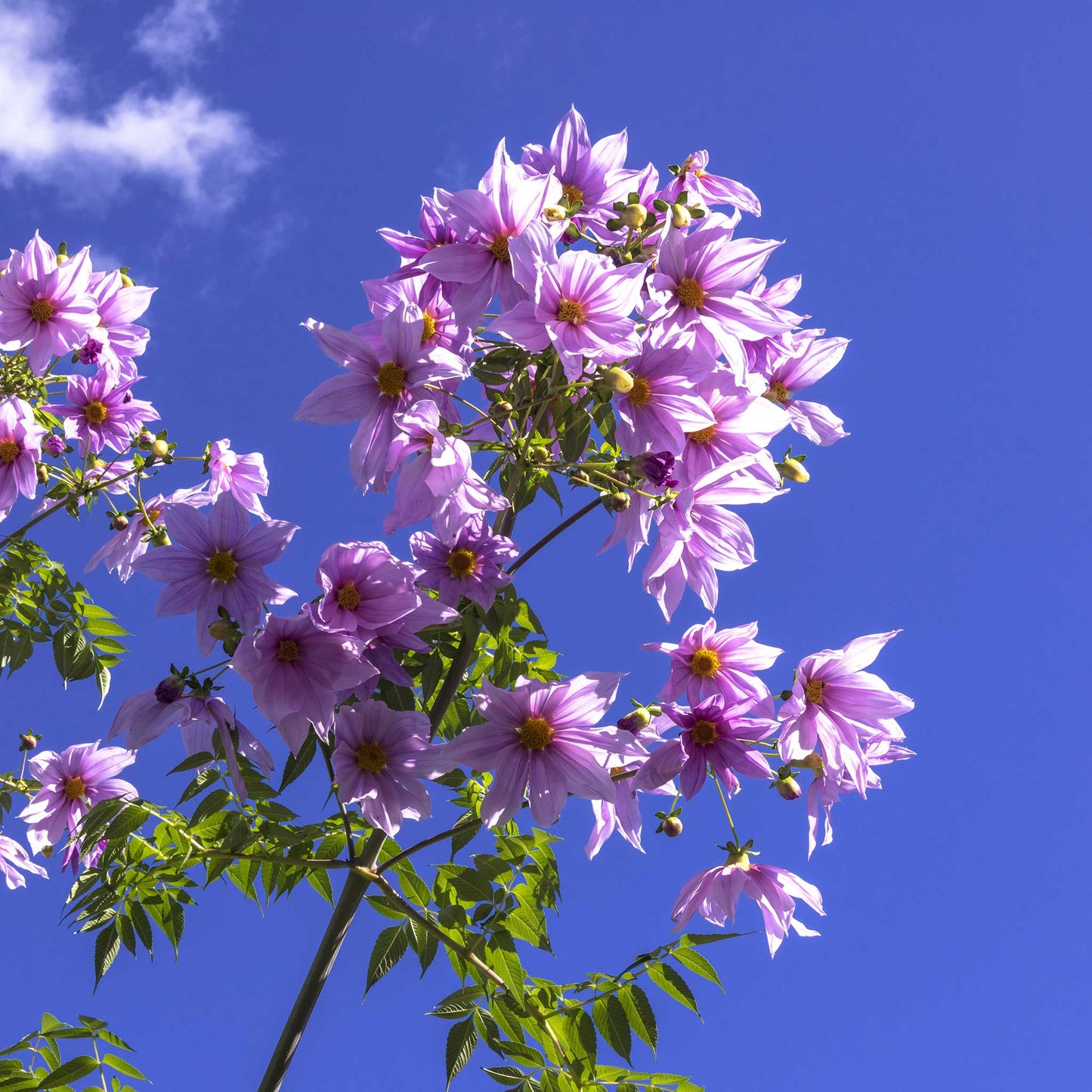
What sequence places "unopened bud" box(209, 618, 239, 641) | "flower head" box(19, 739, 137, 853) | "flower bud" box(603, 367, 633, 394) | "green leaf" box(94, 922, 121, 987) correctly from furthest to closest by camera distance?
"flower head" box(19, 739, 137, 853)
"green leaf" box(94, 922, 121, 987)
"unopened bud" box(209, 618, 239, 641)
"flower bud" box(603, 367, 633, 394)

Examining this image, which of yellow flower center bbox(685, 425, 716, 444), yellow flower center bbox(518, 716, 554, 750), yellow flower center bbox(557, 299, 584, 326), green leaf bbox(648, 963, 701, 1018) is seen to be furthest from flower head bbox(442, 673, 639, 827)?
yellow flower center bbox(557, 299, 584, 326)

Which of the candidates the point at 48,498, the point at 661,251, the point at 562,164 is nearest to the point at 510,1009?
the point at 661,251

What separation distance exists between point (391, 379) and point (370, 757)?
0.79m

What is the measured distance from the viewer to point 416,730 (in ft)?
7.04

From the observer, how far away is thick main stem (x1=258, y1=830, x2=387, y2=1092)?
225 centimetres

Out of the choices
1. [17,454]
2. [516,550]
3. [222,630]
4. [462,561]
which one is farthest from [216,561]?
[17,454]

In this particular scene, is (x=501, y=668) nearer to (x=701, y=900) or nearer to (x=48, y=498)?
(x=701, y=900)

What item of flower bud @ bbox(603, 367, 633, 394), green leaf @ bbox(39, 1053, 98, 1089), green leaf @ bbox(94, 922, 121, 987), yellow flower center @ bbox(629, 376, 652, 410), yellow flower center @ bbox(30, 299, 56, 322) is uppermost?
yellow flower center @ bbox(30, 299, 56, 322)

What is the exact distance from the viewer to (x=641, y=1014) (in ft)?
7.43

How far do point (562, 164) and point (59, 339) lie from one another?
6.58 feet

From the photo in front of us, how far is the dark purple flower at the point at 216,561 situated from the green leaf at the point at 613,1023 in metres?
1.12

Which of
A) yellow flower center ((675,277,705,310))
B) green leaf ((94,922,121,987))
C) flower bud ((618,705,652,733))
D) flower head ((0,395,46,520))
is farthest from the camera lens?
flower head ((0,395,46,520))

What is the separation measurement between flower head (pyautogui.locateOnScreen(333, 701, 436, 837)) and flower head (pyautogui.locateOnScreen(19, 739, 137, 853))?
1760 mm

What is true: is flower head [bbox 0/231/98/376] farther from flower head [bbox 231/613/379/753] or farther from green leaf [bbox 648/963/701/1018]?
green leaf [bbox 648/963/701/1018]
